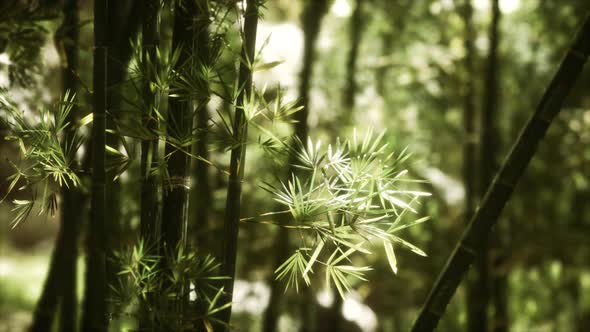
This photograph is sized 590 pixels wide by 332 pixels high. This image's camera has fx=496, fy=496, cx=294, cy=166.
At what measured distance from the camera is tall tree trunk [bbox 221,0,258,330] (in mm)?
1337

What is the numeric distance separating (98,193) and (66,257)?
167 centimetres

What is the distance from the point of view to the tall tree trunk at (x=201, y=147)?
1.34m

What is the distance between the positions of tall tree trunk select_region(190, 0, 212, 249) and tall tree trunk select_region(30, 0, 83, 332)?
2.00 ft

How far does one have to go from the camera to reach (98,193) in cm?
128

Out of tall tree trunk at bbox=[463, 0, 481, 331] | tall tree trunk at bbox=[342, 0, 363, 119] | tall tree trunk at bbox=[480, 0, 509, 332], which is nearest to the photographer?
tall tree trunk at bbox=[480, 0, 509, 332]

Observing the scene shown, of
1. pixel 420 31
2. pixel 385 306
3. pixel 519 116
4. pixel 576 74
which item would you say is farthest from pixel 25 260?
Result: pixel 576 74

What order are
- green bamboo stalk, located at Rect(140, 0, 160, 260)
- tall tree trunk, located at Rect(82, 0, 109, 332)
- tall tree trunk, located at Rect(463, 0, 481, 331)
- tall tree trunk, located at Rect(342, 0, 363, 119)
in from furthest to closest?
tall tree trunk, located at Rect(342, 0, 363, 119), tall tree trunk, located at Rect(463, 0, 481, 331), green bamboo stalk, located at Rect(140, 0, 160, 260), tall tree trunk, located at Rect(82, 0, 109, 332)

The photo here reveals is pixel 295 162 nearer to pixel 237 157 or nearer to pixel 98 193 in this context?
pixel 237 157

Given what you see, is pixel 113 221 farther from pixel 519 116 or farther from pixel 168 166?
pixel 519 116

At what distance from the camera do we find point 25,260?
326 inches

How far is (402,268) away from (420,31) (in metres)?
2.40

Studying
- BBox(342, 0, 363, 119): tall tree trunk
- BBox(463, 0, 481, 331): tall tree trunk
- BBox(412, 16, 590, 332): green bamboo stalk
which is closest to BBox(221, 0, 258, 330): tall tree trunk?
BBox(412, 16, 590, 332): green bamboo stalk

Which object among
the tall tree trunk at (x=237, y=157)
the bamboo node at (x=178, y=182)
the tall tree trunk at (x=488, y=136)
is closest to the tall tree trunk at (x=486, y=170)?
the tall tree trunk at (x=488, y=136)

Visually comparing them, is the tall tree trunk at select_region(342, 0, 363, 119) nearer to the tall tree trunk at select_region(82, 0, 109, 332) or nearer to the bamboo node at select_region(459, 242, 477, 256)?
the bamboo node at select_region(459, 242, 477, 256)
